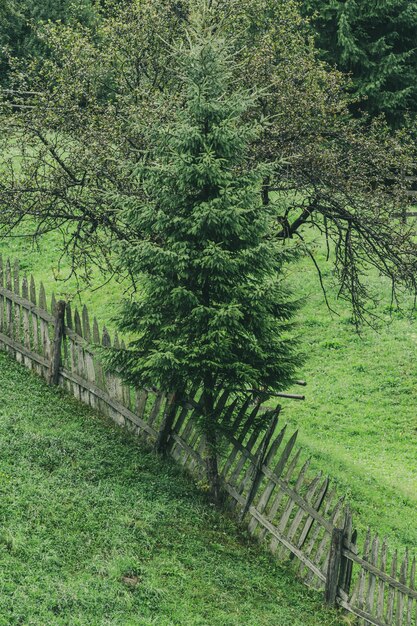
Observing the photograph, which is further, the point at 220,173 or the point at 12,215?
the point at 12,215

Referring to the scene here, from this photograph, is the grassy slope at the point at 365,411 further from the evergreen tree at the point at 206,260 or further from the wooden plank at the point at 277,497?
the evergreen tree at the point at 206,260

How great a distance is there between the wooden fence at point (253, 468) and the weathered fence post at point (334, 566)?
12 millimetres

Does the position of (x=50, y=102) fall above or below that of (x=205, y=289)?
above

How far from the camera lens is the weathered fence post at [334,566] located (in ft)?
27.7

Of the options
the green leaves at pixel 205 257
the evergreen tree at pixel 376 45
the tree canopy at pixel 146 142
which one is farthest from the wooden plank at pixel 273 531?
the evergreen tree at pixel 376 45

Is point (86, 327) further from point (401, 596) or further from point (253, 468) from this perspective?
point (401, 596)

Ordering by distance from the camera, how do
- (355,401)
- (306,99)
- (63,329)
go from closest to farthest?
(63,329), (306,99), (355,401)

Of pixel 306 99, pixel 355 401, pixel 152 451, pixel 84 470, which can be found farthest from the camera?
pixel 355 401

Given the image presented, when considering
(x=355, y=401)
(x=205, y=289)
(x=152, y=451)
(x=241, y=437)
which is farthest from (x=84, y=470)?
(x=355, y=401)

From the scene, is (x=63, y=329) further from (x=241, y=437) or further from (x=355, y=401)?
(x=355, y=401)

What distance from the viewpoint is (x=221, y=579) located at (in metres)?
8.33

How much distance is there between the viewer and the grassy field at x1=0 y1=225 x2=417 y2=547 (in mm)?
12539

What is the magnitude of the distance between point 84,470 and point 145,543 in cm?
166

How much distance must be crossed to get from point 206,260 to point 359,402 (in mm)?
8920
